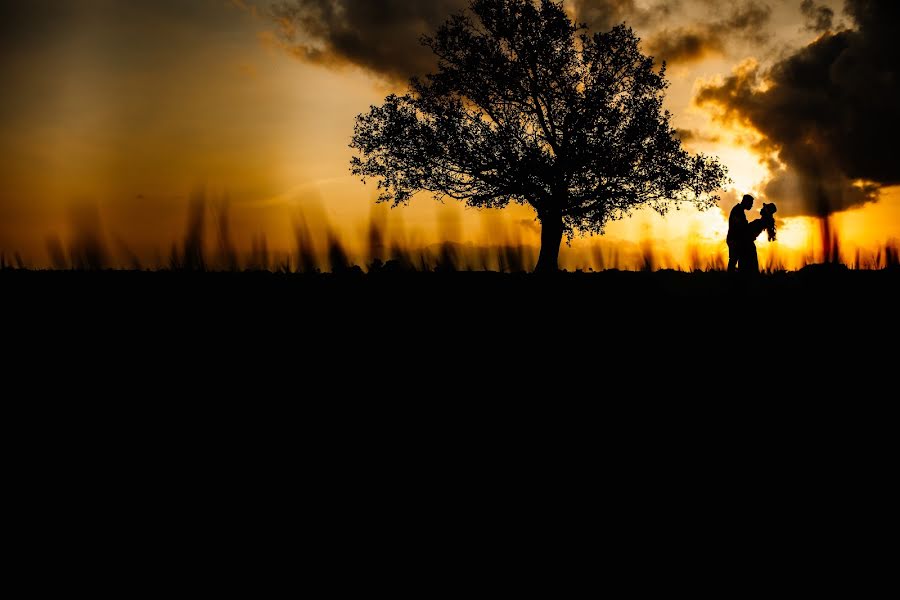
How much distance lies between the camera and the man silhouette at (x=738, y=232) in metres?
18.5

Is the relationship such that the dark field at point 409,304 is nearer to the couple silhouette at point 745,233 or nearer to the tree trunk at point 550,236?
the couple silhouette at point 745,233

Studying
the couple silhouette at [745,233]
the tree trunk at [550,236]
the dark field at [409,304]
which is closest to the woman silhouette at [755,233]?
the couple silhouette at [745,233]

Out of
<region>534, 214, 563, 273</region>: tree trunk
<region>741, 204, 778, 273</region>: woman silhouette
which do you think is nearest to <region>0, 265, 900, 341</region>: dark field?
<region>741, 204, 778, 273</region>: woman silhouette

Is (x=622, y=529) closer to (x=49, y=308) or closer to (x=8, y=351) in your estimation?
(x=8, y=351)

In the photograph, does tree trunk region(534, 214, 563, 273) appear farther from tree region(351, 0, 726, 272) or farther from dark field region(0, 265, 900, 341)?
dark field region(0, 265, 900, 341)

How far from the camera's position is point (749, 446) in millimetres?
6074

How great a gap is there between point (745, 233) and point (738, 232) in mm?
185

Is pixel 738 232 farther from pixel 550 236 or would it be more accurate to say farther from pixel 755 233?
pixel 550 236

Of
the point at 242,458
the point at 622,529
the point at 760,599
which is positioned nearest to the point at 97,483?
the point at 242,458

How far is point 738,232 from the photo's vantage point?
18516 mm

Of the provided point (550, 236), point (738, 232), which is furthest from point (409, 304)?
point (550, 236)

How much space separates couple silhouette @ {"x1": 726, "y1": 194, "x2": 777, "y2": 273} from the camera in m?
18.5

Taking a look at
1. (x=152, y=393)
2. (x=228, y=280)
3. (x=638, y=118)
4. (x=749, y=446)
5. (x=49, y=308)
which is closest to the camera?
(x=749, y=446)

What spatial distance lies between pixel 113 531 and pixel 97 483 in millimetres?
756
